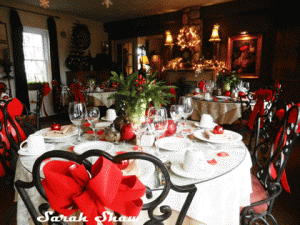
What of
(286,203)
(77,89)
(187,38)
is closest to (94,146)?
(286,203)

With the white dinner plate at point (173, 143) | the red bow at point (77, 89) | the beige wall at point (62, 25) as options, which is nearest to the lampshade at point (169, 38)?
the beige wall at point (62, 25)

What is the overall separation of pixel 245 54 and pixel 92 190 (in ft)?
20.3

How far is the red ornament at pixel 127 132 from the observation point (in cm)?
129

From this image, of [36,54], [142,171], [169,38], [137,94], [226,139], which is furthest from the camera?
[169,38]

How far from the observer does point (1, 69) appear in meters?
→ 5.14

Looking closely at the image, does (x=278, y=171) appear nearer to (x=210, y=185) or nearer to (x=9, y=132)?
(x=210, y=185)

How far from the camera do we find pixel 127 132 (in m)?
1.29

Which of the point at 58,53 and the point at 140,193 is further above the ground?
the point at 58,53

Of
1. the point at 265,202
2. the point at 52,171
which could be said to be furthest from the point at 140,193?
the point at 265,202

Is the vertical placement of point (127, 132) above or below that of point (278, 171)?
above

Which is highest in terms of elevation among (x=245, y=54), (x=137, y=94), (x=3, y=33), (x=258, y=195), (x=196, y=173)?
(x=3, y=33)

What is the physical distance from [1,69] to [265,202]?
617 centimetres

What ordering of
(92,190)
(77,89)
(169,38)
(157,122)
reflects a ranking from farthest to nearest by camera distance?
(169,38), (77,89), (157,122), (92,190)

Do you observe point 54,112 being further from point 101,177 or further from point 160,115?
point 101,177
